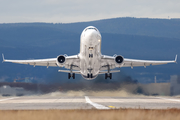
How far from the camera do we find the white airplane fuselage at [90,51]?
36312 millimetres

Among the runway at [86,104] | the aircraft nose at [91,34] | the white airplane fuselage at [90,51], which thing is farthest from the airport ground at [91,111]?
the aircraft nose at [91,34]

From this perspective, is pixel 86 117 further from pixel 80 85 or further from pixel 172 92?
pixel 172 92

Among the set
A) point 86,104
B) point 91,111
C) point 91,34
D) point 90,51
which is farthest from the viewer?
point 90,51

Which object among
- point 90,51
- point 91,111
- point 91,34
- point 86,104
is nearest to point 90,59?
point 90,51

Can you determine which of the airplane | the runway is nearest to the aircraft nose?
the airplane

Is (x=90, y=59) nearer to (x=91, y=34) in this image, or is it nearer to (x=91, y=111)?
(x=91, y=34)

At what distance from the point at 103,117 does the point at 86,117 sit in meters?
0.92

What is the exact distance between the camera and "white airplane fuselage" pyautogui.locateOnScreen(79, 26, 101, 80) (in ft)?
119

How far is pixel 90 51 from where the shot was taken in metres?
37.6

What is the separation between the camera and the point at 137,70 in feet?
525

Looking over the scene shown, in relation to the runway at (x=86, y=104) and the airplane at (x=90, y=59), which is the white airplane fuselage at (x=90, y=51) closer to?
the airplane at (x=90, y=59)

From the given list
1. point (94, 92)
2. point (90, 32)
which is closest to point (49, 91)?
point (94, 92)

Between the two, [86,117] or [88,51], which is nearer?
[86,117]

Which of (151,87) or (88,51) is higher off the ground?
(88,51)
